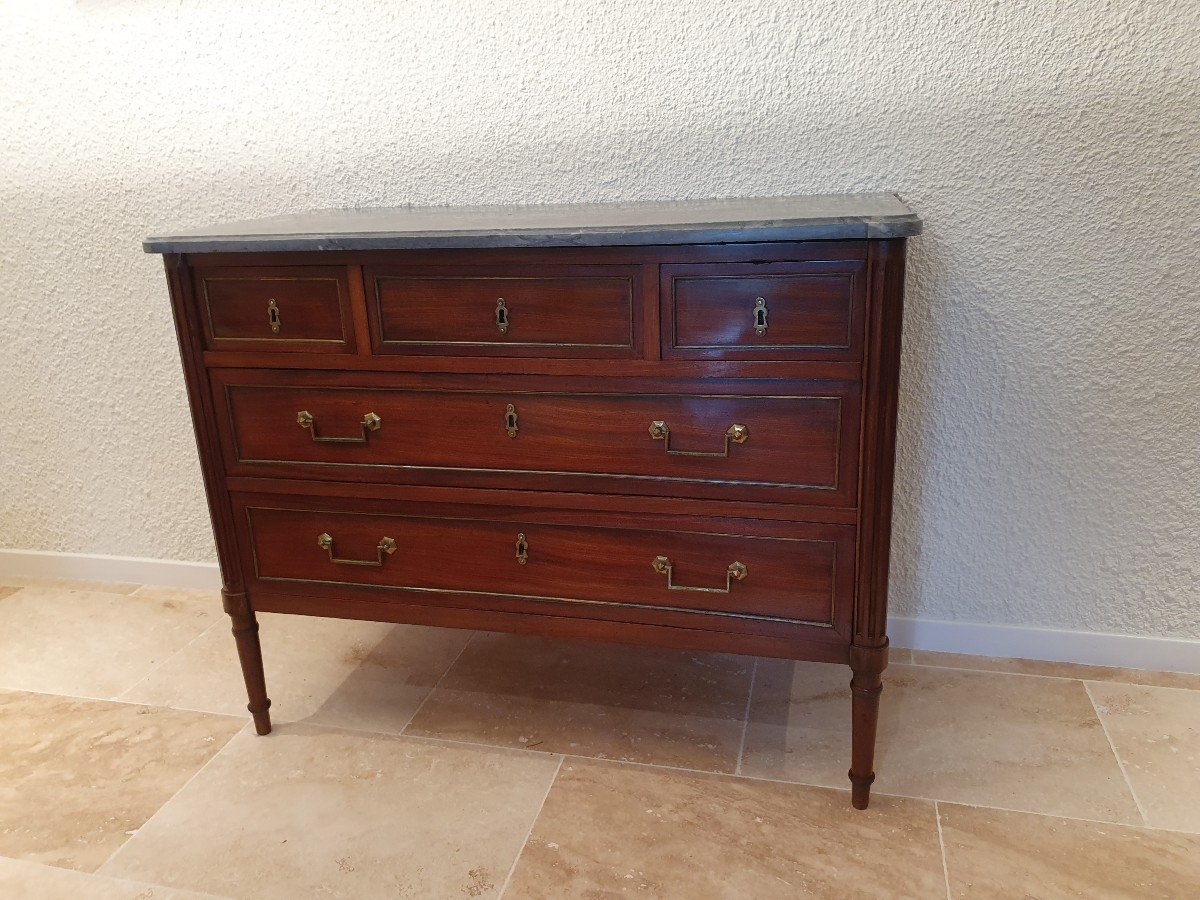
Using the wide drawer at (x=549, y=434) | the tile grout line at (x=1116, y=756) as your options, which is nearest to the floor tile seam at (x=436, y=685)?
the wide drawer at (x=549, y=434)

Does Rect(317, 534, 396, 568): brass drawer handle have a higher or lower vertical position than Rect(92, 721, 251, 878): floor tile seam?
higher

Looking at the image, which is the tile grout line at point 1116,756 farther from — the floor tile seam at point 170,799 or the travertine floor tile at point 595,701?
the floor tile seam at point 170,799

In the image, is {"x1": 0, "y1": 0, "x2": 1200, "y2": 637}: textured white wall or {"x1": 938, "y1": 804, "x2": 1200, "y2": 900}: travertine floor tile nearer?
{"x1": 938, "y1": 804, "x2": 1200, "y2": 900}: travertine floor tile

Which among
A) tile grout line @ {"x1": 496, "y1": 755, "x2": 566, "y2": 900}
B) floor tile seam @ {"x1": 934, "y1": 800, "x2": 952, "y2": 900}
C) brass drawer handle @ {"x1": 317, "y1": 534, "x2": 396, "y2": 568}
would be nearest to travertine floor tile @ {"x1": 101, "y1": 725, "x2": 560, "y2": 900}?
tile grout line @ {"x1": 496, "y1": 755, "x2": 566, "y2": 900}

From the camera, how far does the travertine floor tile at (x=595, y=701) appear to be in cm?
171

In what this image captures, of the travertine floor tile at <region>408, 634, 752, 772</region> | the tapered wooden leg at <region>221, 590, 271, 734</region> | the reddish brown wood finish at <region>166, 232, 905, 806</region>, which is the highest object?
the reddish brown wood finish at <region>166, 232, 905, 806</region>

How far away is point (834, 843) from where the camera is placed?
145cm

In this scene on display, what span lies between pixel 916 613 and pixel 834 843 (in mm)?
661

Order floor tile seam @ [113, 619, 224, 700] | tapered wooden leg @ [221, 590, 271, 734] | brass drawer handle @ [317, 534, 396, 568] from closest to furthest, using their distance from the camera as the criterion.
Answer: brass drawer handle @ [317, 534, 396, 568], tapered wooden leg @ [221, 590, 271, 734], floor tile seam @ [113, 619, 224, 700]

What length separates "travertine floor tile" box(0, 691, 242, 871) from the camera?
1.54 m

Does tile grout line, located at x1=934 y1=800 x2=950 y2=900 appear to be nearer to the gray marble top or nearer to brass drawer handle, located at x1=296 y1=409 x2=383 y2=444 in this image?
the gray marble top

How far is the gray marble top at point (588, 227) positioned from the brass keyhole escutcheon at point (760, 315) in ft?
0.29

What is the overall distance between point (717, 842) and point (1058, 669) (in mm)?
871

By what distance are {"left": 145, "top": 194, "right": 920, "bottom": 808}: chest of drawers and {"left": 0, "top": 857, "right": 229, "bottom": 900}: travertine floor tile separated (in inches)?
19.4
